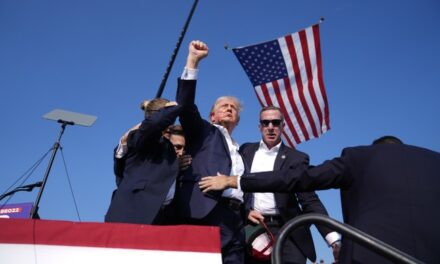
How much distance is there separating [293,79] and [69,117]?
4.42 metres

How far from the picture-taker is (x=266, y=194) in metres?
3.41

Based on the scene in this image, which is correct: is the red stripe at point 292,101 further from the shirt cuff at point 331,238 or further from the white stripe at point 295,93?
the shirt cuff at point 331,238

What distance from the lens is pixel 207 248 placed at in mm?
2082

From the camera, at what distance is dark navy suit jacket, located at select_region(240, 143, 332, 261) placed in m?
3.14

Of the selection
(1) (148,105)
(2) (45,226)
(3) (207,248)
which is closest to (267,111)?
(1) (148,105)

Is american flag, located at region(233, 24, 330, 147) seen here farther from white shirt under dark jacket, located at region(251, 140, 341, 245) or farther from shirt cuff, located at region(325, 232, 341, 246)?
shirt cuff, located at region(325, 232, 341, 246)

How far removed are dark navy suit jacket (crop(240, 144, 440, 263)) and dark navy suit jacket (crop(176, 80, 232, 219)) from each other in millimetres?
324

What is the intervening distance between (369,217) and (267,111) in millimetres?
1813

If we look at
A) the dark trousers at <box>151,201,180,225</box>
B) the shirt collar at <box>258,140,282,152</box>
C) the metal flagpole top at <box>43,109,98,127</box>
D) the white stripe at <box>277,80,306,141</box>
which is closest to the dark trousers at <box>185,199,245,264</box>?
the dark trousers at <box>151,201,180,225</box>

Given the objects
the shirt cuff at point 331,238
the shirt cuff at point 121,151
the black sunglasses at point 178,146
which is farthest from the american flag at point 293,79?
the shirt cuff at point 121,151

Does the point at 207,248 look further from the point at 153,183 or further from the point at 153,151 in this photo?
the point at 153,151

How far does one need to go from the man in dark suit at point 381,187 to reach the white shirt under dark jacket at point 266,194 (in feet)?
2.95

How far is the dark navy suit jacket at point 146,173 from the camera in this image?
2.42m

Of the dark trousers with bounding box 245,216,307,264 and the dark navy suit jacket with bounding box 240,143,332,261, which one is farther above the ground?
the dark navy suit jacket with bounding box 240,143,332,261
